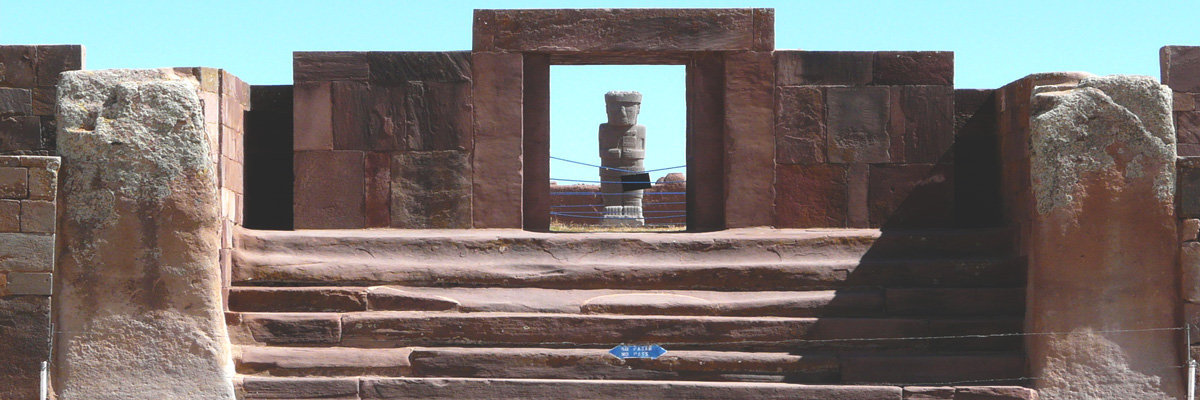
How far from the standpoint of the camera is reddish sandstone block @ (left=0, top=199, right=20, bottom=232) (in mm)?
7902

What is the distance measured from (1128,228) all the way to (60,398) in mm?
6673

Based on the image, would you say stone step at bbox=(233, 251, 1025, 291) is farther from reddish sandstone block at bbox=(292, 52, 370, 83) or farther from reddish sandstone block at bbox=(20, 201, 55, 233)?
reddish sandstone block at bbox=(292, 52, 370, 83)

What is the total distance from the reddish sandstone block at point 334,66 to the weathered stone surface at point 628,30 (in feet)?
2.84

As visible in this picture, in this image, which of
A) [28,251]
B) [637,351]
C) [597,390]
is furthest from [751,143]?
[28,251]

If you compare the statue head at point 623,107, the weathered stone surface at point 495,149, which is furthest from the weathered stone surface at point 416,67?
the statue head at point 623,107

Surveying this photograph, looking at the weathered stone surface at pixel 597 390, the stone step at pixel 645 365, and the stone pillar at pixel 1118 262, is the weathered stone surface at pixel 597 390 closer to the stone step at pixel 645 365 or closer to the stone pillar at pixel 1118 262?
the stone step at pixel 645 365

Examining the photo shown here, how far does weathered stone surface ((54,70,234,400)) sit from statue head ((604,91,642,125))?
43.0ft

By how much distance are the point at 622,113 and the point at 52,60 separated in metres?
11.6

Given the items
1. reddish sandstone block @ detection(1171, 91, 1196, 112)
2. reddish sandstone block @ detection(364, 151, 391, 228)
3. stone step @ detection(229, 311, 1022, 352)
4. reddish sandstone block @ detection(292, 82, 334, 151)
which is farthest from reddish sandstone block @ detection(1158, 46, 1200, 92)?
reddish sandstone block @ detection(292, 82, 334, 151)

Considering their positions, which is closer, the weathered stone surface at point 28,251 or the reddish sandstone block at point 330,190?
the weathered stone surface at point 28,251

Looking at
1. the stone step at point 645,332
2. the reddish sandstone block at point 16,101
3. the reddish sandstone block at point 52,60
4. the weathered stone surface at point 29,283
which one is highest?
the reddish sandstone block at point 52,60

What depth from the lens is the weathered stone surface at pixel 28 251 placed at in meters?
7.90

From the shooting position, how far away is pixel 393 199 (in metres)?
9.34

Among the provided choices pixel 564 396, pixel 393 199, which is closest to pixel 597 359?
pixel 564 396
